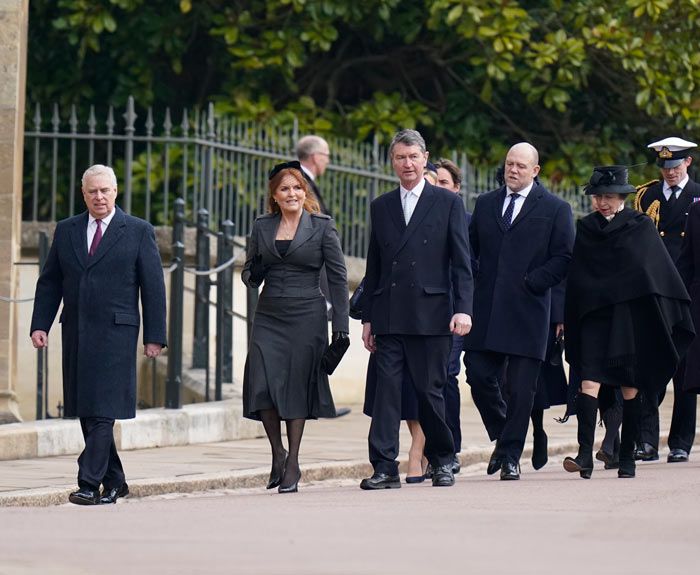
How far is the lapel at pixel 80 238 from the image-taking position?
10.4 meters

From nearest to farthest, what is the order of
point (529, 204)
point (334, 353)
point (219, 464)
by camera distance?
1. point (334, 353)
2. point (529, 204)
3. point (219, 464)

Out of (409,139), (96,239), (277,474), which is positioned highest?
(409,139)

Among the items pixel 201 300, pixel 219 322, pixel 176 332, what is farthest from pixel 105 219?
pixel 201 300

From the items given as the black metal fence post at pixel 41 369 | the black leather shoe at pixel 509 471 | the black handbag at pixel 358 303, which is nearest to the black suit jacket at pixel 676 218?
the black handbag at pixel 358 303

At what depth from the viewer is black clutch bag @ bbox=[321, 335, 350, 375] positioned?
1073 centimetres

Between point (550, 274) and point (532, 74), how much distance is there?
7971 mm

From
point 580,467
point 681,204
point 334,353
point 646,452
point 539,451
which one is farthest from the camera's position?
point 681,204

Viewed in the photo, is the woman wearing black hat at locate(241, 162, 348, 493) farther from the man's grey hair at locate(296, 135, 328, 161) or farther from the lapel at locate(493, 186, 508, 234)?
the man's grey hair at locate(296, 135, 328, 161)

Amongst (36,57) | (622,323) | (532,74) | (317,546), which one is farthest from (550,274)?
(36,57)

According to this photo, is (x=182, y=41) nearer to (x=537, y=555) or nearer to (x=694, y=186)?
(x=694, y=186)

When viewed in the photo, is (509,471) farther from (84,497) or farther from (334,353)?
(84,497)

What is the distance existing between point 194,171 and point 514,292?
5401mm

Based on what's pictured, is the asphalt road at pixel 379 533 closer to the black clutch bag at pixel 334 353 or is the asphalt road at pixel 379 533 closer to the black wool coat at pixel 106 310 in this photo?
the black wool coat at pixel 106 310

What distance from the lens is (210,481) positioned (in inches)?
451
